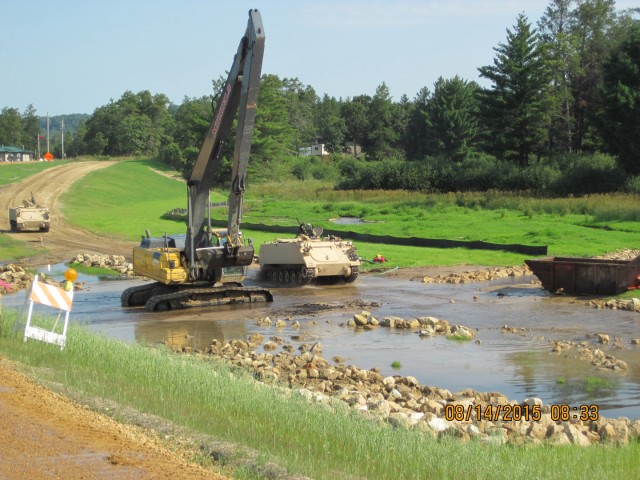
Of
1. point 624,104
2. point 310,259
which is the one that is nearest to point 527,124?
point 624,104

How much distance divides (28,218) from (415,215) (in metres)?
22.1

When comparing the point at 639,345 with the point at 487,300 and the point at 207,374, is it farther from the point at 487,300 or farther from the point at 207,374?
the point at 207,374

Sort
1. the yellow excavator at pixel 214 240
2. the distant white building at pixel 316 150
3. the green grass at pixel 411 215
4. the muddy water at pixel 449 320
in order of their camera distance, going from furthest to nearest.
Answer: the distant white building at pixel 316 150 < the green grass at pixel 411 215 < the yellow excavator at pixel 214 240 < the muddy water at pixel 449 320

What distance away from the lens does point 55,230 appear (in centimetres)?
5378

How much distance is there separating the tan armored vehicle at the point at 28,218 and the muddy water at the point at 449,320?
21.5 metres

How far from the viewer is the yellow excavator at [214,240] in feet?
72.7

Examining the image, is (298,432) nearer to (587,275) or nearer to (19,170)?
(587,275)

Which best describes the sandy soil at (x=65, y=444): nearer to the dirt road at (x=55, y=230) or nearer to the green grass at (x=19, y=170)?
the dirt road at (x=55, y=230)

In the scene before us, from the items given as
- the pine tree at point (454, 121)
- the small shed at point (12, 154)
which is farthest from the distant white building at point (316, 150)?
the small shed at point (12, 154)

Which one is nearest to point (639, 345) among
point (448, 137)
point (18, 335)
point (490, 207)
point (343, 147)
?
point (18, 335)

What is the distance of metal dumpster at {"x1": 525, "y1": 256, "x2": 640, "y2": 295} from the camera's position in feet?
81.9

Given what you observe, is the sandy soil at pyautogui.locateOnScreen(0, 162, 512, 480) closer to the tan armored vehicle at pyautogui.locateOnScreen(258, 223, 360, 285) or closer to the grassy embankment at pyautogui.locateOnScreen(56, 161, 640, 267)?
the tan armored vehicle at pyautogui.locateOnScreen(258, 223, 360, 285)

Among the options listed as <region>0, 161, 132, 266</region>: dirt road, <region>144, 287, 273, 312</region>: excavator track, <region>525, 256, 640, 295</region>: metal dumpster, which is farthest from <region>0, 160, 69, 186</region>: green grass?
<region>525, 256, 640, 295</region>: metal dumpster

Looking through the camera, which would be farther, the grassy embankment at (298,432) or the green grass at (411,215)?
the green grass at (411,215)
